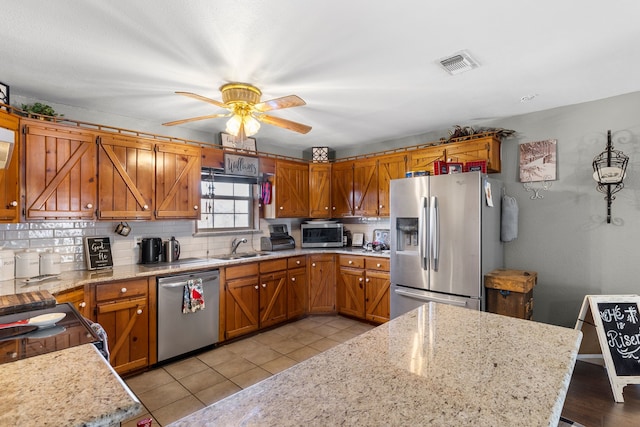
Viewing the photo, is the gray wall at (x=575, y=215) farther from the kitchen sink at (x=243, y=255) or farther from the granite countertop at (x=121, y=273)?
the kitchen sink at (x=243, y=255)

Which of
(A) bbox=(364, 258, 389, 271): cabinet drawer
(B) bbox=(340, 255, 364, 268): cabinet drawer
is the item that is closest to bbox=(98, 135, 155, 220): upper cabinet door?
(B) bbox=(340, 255, 364, 268): cabinet drawer

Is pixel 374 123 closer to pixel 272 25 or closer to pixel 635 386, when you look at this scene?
pixel 272 25

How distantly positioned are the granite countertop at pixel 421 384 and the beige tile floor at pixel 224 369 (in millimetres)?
1835

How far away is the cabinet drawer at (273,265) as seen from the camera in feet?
12.9

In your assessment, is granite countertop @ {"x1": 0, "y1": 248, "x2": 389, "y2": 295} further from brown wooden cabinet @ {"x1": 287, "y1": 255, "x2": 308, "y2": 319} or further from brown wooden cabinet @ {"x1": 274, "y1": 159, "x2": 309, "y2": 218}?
brown wooden cabinet @ {"x1": 274, "y1": 159, "x2": 309, "y2": 218}

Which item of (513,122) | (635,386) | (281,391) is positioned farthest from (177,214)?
(635,386)

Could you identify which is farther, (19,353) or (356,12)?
(356,12)

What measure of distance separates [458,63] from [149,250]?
11.1 ft

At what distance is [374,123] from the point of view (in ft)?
12.5

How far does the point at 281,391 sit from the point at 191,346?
2.70 meters

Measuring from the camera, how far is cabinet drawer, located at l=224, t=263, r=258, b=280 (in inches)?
141

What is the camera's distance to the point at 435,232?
3.25 m

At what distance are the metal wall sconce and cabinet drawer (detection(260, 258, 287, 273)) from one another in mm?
3396

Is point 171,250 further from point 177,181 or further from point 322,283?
point 322,283
